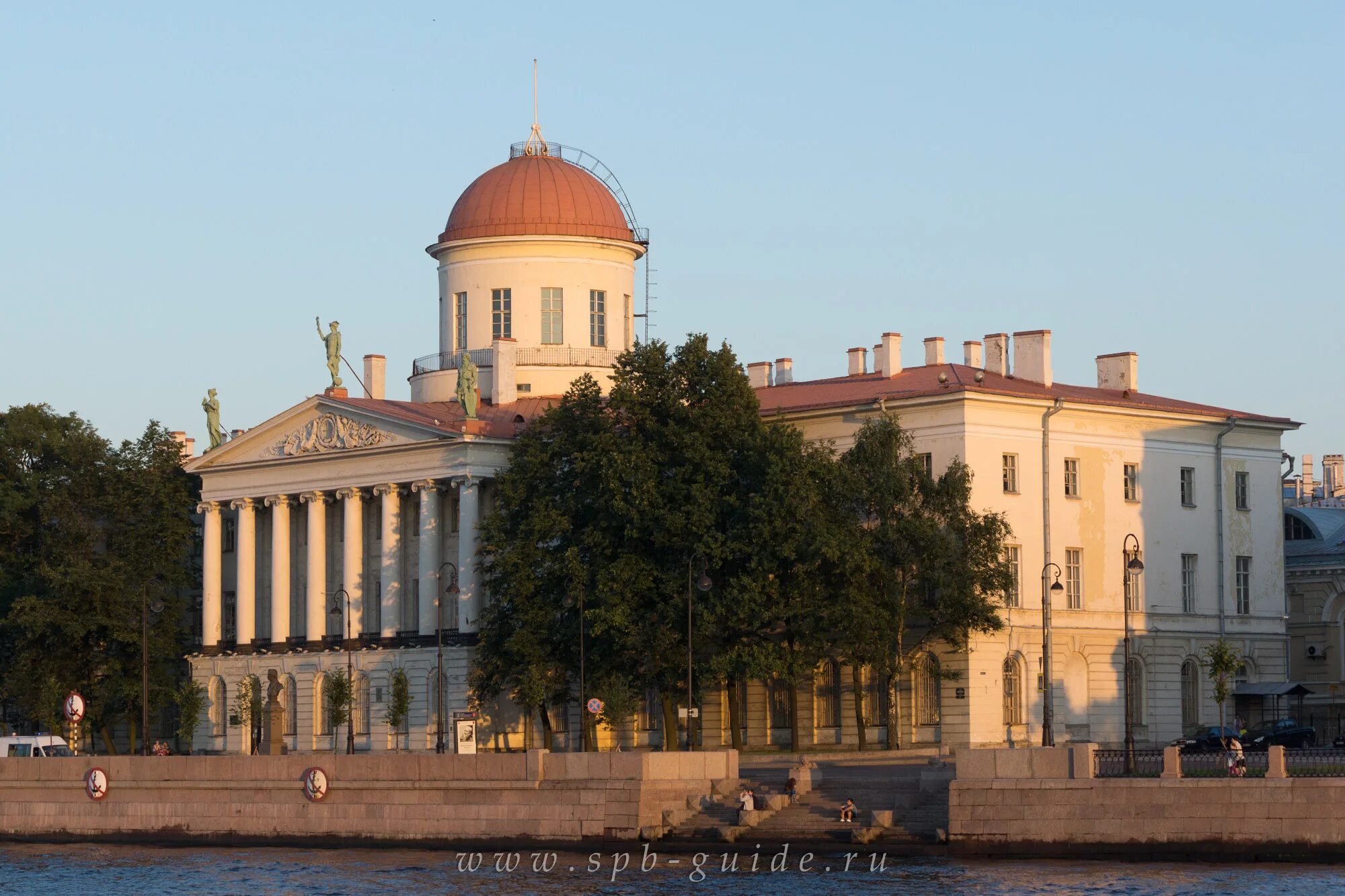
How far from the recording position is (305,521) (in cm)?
9525

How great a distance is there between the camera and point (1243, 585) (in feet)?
283

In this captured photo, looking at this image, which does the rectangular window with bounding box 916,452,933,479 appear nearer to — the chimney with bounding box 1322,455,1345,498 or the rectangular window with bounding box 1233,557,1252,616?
the rectangular window with bounding box 1233,557,1252,616

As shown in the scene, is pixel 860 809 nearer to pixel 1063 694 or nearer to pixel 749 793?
pixel 749 793

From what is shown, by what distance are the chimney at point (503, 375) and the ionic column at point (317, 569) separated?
734cm

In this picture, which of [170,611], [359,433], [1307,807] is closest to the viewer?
[1307,807]

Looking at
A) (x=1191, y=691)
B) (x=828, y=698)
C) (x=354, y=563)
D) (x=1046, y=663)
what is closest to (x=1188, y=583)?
(x=1191, y=691)

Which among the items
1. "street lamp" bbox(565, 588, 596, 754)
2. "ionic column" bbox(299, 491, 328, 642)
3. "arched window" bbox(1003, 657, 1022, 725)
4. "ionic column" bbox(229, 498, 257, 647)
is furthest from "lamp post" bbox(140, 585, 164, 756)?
"arched window" bbox(1003, 657, 1022, 725)

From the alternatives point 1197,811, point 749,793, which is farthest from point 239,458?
point 1197,811

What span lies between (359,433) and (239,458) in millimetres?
6917

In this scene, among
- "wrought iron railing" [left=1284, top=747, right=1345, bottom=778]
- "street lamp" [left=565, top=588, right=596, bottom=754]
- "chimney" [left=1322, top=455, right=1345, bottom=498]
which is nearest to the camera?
"wrought iron railing" [left=1284, top=747, right=1345, bottom=778]

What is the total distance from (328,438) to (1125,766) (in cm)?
4130

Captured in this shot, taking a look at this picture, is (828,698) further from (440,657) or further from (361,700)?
(361,700)

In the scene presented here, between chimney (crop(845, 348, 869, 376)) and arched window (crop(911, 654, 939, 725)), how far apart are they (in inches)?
571

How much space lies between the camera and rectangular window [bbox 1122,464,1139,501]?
83.2 m
